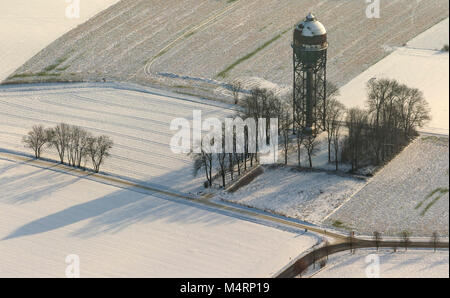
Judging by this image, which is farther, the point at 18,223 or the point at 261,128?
the point at 261,128

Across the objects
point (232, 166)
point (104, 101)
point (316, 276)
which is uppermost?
point (104, 101)

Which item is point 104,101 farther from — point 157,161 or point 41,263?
point 41,263

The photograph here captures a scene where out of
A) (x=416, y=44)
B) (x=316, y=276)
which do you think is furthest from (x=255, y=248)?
(x=416, y=44)

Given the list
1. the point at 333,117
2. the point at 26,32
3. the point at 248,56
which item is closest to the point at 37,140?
the point at 333,117

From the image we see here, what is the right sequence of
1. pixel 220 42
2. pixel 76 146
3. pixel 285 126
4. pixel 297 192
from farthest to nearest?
1. pixel 220 42
2. pixel 285 126
3. pixel 76 146
4. pixel 297 192

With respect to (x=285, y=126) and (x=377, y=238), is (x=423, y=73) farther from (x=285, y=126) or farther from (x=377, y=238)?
(x=377, y=238)

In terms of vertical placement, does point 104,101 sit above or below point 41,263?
above
